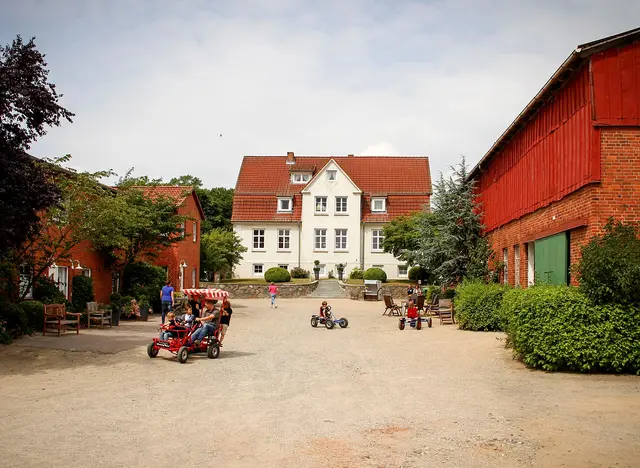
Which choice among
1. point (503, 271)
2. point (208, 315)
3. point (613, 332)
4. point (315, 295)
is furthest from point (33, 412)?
point (315, 295)

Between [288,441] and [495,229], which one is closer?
[288,441]

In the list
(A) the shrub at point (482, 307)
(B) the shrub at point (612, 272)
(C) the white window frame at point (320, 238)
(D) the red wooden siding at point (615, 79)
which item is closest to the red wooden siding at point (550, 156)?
(D) the red wooden siding at point (615, 79)

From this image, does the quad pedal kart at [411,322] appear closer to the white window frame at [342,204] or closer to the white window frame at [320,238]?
the white window frame at [320,238]

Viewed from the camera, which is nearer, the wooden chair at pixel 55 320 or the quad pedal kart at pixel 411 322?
the wooden chair at pixel 55 320

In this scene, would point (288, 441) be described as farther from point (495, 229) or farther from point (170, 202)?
point (170, 202)

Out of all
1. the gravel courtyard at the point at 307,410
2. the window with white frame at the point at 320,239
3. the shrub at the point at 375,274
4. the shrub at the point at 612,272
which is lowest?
the gravel courtyard at the point at 307,410

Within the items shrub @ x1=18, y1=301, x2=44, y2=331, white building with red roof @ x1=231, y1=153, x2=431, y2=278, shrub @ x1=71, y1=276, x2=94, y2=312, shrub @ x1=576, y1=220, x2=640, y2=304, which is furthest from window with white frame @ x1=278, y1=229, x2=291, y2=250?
shrub @ x1=576, y1=220, x2=640, y2=304

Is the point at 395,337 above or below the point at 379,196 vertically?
below

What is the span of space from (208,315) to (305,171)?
47893 mm

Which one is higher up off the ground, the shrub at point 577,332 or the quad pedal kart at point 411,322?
the shrub at point 577,332

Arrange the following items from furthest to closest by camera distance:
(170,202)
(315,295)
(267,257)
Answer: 1. (267,257)
2. (315,295)
3. (170,202)

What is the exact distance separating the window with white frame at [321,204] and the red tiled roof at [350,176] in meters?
2.04

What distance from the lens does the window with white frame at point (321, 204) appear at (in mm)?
61188

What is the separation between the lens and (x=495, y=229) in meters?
28.3
